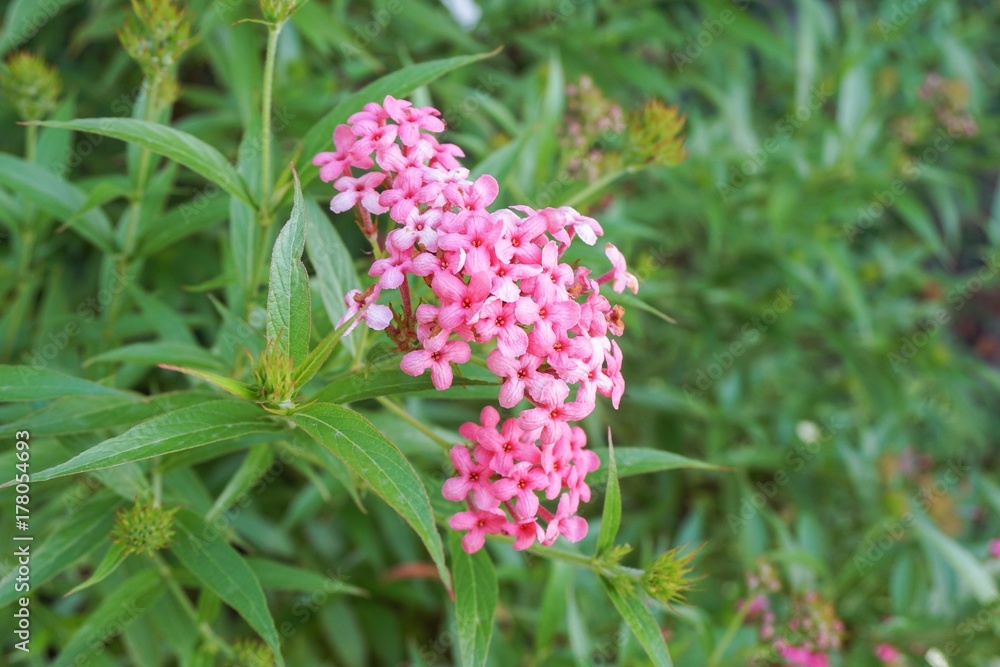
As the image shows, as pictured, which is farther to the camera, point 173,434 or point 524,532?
point 524,532

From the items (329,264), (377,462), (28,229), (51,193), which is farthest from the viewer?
(28,229)

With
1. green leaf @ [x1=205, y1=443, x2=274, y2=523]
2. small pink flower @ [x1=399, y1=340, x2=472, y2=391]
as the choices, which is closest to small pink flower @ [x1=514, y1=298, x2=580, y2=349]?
small pink flower @ [x1=399, y1=340, x2=472, y2=391]

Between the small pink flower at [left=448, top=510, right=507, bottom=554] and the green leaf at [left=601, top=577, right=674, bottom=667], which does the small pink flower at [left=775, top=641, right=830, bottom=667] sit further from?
the small pink flower at [left=448, top=510, right=507, bottom=554]

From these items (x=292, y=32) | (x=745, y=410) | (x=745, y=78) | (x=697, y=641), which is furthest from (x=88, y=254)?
(x=745, y=78)

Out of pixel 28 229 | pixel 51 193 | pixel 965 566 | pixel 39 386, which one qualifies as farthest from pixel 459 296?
pixel 965 566

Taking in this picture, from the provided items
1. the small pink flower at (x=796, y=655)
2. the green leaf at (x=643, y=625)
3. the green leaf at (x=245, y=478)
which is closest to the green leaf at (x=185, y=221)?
the green leaf at (x=245, y=478)

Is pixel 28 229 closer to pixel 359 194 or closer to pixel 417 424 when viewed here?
pixel 359 194
